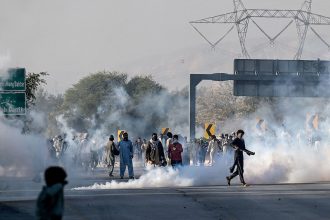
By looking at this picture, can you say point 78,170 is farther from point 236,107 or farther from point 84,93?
point 236,107

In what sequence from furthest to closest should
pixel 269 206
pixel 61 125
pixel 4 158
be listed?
pixel 61 125 < pixel 4 158 < pixel 269 206

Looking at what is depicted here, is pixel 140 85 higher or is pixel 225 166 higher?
pixel 140 85

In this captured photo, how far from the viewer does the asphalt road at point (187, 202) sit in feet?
67.9

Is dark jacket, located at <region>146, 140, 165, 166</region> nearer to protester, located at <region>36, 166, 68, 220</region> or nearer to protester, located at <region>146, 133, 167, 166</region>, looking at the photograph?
protester, located at <region>146, 133, 167, 166</region>

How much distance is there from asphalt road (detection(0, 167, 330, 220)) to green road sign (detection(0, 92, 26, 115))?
224 cm

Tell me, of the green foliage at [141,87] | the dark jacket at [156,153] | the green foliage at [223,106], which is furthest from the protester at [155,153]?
the green foliage at [223,106]

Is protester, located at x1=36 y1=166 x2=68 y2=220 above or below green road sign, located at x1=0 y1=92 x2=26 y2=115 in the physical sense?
below

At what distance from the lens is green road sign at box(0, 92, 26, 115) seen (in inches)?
1085

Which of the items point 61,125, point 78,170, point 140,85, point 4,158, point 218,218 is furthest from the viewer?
point 140,85

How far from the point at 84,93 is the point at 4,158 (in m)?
80.3

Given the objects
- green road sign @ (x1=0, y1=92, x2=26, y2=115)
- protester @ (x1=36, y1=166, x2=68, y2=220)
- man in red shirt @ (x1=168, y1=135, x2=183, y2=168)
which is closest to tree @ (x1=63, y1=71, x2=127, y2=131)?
man in red shirt @ (x1=168, y1=135, x2=183, y2=168)

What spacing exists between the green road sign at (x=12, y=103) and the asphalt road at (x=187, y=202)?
7.34ft

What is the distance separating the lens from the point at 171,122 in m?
101

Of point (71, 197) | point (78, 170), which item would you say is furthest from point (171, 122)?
point (71, 197)
